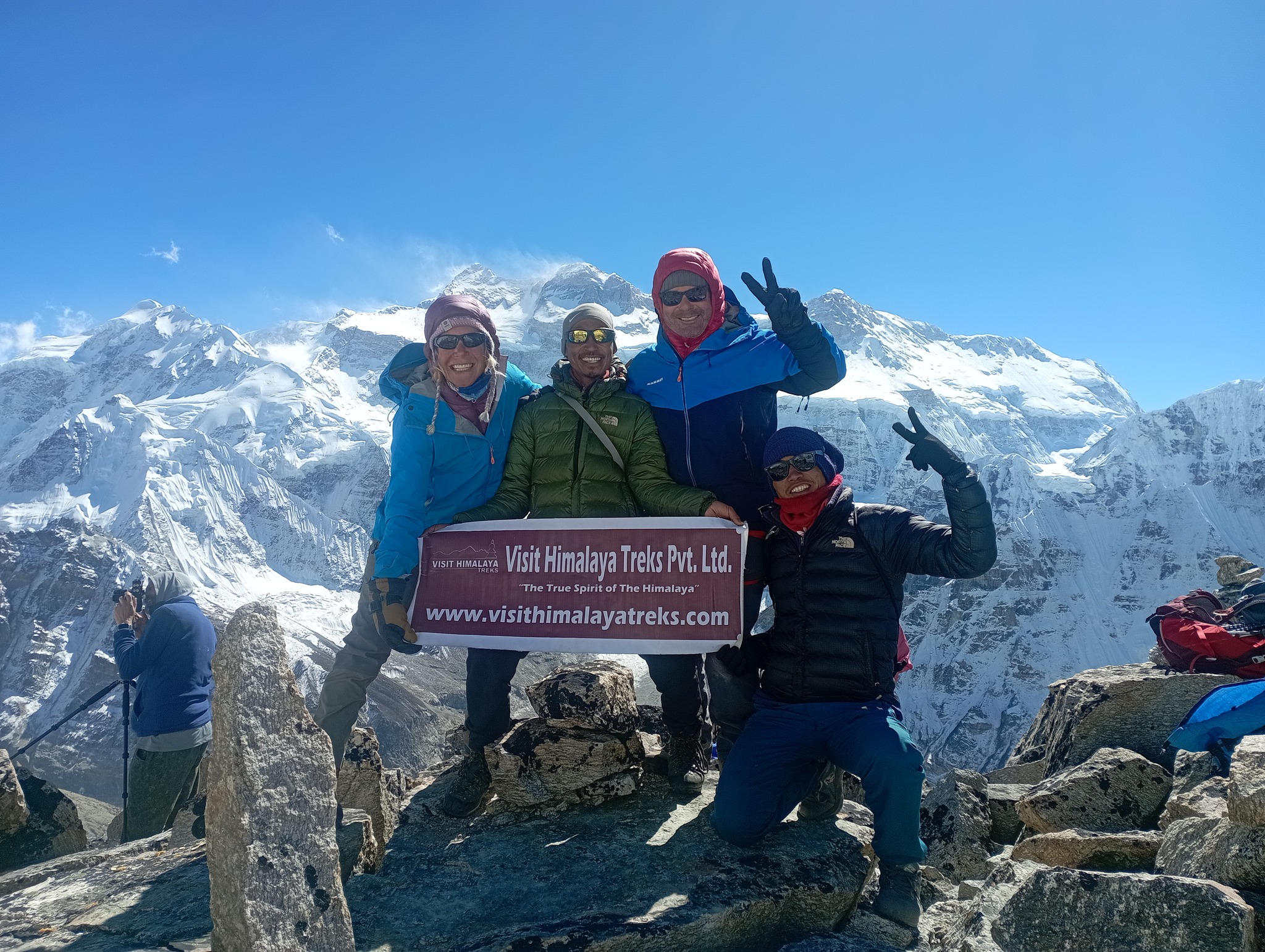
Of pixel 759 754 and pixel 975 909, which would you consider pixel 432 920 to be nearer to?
pixel 759 754

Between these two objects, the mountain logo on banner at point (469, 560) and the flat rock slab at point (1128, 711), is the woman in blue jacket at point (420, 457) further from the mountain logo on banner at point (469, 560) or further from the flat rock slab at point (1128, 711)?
the flat rock slab at point (1128, 711)

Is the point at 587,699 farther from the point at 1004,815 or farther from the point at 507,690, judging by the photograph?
the point at 1004,815

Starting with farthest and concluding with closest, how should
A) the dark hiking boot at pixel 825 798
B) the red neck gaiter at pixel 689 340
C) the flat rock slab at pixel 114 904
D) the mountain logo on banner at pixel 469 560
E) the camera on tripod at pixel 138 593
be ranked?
1. the camera on tripod at pixel 138 593
2. the mountain logo on banner at pixel 469 560
3. the red neck gaiter at pixel 689 340
4. the dark hiking boot at pixel 825 798
5. the flat rock slab at pixel 114 904

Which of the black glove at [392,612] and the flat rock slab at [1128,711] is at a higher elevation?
the black glove at [392,612]

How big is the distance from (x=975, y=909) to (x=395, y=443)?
4545 mm

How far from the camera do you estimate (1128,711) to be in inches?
296

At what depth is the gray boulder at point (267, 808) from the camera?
312cm

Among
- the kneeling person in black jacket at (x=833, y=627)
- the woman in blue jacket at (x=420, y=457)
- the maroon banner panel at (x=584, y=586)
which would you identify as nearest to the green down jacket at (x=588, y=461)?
the maroon banner panel at (x=584, y=586)

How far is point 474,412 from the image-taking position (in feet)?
18.3

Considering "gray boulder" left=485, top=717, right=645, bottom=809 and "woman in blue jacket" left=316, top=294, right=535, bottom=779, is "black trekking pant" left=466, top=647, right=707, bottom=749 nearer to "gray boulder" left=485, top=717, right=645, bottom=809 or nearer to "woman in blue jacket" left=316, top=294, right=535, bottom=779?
"gray boulder" left=485, top=717, right=645, bottom=809

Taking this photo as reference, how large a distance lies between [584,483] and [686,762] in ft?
7.37

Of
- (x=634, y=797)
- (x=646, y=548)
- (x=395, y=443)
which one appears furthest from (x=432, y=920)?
(x=395, y=443)

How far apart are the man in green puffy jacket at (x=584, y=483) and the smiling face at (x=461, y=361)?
47cm

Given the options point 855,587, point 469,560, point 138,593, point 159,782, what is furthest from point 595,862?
point 138,593
